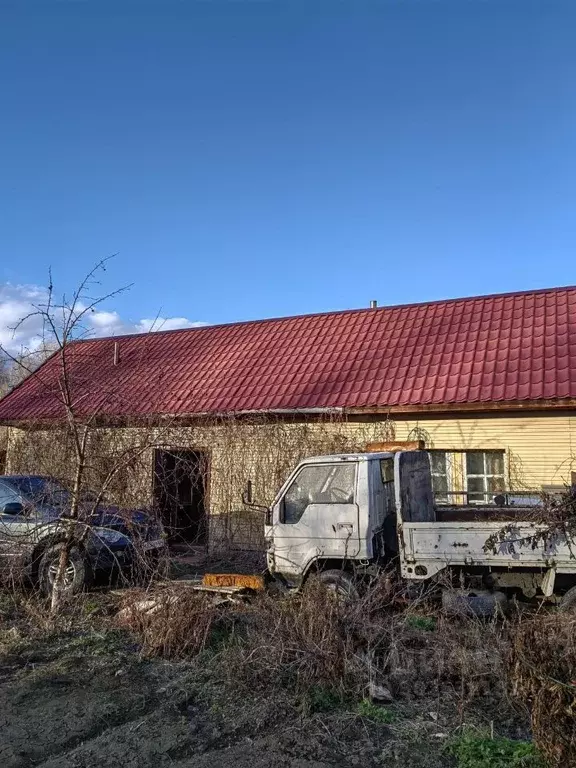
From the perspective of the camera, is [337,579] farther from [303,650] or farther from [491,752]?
[491,752]

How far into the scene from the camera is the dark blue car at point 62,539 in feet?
24.6

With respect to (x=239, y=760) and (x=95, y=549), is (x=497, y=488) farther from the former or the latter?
(x=239, y=760)

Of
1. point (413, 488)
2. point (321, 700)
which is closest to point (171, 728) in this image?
point (321, 700)

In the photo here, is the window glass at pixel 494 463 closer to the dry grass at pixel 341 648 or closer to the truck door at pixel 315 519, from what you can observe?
the truck door at pixel 315 519

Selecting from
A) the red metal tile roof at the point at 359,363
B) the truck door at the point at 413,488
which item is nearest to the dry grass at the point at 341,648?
the truck door at the point at 413,488

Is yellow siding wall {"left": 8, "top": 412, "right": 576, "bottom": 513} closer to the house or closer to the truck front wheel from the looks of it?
the house

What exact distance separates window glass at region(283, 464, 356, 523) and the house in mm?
1863

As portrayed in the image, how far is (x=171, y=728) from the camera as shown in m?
4.69

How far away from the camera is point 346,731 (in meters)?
4.59

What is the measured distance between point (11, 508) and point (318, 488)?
4.48 meters

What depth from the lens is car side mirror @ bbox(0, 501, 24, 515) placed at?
8925 mm

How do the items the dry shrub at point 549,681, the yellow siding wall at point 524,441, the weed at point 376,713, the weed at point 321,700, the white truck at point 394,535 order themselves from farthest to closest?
1. the yellow siding wall at point 524,441
2. the white truck at point 394,535
3. the weed at point 321,700
4. the weed at point 376,713
5. the dry shrub at point 549,681

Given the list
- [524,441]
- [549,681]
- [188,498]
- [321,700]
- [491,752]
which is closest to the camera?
[549,681]

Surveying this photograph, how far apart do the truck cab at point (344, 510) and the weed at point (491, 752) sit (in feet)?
10.9
